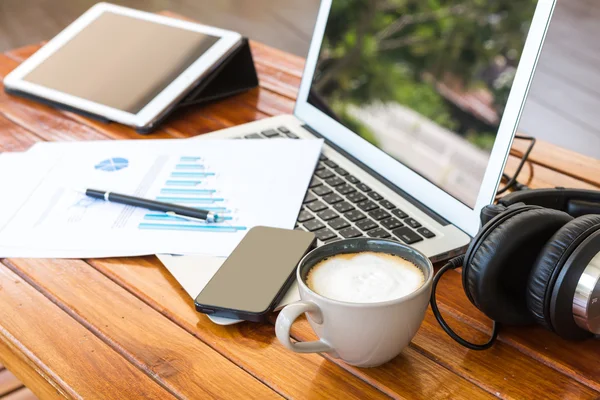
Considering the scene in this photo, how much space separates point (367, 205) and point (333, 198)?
0.04m

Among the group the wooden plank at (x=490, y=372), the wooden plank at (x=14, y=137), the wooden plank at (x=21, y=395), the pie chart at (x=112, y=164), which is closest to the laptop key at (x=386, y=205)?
the wooden plank at (x=490, y=372)

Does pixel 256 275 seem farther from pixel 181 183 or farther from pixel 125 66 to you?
pixel 125 66

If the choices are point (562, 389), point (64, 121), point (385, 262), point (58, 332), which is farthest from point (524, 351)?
point (64, 121)

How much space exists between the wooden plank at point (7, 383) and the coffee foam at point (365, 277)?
2.34 ft

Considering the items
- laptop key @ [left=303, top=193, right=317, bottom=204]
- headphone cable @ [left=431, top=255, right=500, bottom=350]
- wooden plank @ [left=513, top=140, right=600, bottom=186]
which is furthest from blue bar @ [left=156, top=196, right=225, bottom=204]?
wooden plank @ [left=513, top=140, right=600, bottom=186]

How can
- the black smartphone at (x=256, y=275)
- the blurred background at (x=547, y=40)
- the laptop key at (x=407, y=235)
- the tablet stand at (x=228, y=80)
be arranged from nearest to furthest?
1. the black smartphone at (x=256, y=275)
2. the laptop key at (x=407, y=235)
3. the tablet stand at (x=228, y=80)
4. the blurred background at (x=547, y=40)

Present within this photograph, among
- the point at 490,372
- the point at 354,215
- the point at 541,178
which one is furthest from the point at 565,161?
the point at 490,372

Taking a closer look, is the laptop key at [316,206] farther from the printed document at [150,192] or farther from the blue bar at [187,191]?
the blue bar at [187,191]

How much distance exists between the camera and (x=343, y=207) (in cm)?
83

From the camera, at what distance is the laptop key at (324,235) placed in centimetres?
77

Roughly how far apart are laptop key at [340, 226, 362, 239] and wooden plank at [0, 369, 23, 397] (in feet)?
2.04

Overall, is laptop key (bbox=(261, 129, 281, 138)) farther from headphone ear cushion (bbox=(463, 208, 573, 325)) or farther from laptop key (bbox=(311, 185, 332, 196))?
headphone ear cushion (bbox=(463, 208, 573, 325))

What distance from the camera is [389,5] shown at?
89cm

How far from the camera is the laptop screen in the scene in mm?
776
